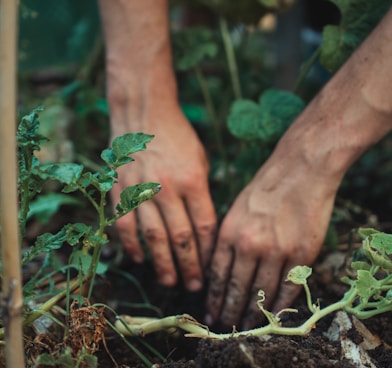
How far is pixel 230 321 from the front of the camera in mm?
1241

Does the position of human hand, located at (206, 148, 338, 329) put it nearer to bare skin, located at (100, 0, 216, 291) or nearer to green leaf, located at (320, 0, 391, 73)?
bare skin, located at (100, 0, 216, 291)

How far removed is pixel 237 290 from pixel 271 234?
15 cm

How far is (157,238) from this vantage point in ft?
4.09

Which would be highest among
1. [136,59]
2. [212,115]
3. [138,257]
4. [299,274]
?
[136,59]

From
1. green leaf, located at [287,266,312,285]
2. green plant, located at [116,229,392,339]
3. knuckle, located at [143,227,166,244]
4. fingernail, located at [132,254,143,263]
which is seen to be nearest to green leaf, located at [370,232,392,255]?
green plant, located at [116,229,392,339]

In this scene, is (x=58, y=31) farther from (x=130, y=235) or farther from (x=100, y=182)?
(x=100, y=182)

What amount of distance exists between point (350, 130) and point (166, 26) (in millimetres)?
577

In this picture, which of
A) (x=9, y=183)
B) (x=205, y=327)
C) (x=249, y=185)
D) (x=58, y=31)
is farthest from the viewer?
(x=58, y=31)

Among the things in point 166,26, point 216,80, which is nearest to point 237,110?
point 166,26

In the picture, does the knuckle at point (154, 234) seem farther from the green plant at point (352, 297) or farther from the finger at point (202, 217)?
the green plant at point (352, 297)

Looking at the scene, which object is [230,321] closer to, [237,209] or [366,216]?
[237,209]

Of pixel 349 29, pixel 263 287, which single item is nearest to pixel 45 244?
pixel 263 287

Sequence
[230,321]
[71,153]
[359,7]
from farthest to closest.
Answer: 1. [71,153]
2. [359,7]
3. [230,321]

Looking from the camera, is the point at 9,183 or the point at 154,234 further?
the point at 154,234
